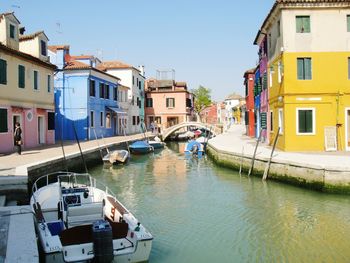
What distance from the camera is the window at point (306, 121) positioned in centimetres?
1973

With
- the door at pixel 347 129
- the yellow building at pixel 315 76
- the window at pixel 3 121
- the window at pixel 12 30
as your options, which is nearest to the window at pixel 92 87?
the window at pixel 12 30

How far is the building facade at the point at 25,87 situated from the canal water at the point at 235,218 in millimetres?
6669

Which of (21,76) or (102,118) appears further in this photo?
(102,118)

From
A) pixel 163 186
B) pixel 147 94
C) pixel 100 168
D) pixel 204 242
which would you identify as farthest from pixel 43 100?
pixel 147 94

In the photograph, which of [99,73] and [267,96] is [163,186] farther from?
[99,73]

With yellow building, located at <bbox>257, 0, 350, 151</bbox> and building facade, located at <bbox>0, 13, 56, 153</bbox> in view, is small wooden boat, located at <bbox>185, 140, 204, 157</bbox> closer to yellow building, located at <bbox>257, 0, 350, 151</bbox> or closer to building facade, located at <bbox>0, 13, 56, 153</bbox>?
building facade, located at <bbox>0, 13, 56, 153</bbox>

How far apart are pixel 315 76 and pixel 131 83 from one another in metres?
30.6

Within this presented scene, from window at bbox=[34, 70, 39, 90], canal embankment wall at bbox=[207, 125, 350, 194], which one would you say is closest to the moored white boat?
canal embankment wall at bbox=[207, 125, 350, 194]

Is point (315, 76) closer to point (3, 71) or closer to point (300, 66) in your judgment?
point (300, 66)

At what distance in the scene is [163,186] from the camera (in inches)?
690

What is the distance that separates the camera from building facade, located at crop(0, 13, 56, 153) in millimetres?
20805

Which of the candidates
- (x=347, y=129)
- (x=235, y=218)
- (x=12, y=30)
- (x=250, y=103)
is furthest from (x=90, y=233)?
(x=250, y=103)

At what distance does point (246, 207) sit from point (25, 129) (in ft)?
50.1

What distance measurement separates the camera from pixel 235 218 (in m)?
12.0
